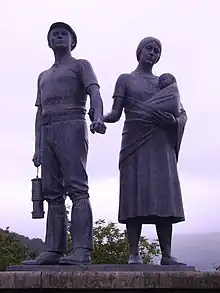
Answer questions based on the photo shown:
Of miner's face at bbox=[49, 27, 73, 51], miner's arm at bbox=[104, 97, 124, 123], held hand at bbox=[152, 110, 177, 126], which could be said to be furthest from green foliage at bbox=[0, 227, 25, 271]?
held hand at bbox=[152, 110, 177, 126]

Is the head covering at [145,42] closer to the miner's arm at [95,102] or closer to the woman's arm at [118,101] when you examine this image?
the woman's arm at [118,101]

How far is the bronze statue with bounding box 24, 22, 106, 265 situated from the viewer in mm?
7527

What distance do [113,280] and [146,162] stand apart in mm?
2143

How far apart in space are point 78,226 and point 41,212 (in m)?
0.57

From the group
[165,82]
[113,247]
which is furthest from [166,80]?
[113,247]

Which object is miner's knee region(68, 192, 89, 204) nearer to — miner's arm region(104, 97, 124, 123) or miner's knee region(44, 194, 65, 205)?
miner's knee region(44, 194, 65, 205)

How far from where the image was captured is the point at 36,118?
330 inches

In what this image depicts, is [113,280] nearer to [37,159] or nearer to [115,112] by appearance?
[37,159]

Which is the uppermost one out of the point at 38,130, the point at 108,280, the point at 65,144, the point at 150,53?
the point at 150,53

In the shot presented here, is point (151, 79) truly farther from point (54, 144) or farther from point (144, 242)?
point (144, 242)

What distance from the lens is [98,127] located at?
738 cm

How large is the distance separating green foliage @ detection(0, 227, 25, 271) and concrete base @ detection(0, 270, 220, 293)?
1954cm

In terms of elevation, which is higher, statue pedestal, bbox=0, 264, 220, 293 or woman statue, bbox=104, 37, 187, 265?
woman statue, bbox=104, 37, 187, 265

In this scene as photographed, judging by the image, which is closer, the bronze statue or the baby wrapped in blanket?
the bronze statue
